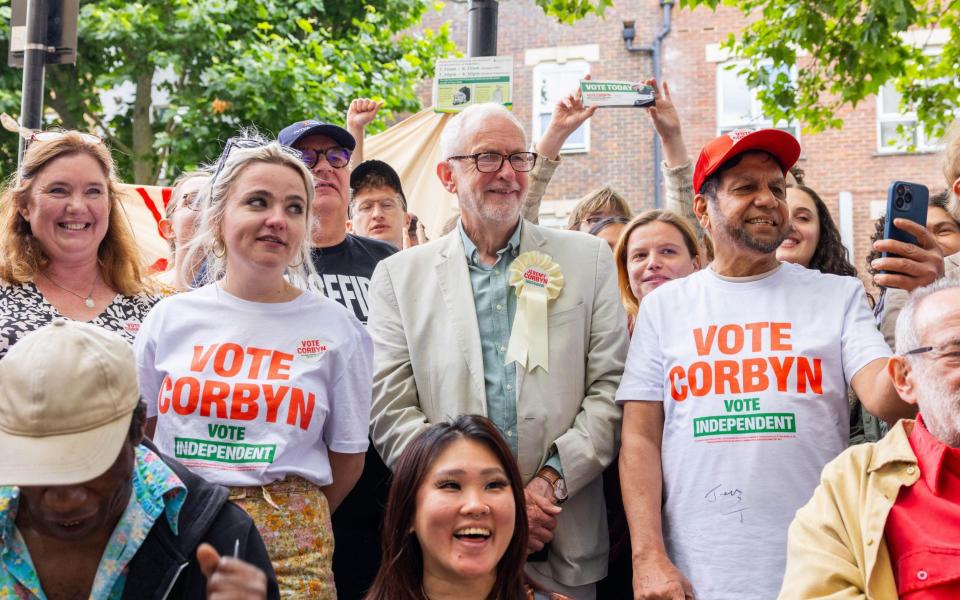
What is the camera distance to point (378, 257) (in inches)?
191

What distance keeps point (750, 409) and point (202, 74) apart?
1122cm

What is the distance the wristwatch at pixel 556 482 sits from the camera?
373 cm

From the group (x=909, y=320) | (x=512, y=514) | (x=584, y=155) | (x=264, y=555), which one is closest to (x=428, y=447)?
(x=512, y=514)

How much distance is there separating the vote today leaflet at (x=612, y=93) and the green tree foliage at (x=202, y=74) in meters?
8.75

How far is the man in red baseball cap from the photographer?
136 inches

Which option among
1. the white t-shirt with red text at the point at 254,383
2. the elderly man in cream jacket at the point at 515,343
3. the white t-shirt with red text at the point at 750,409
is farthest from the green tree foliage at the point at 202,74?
the white t-shirt with red text at the point at 750,409

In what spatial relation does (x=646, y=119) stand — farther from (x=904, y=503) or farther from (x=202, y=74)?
(x=904, y=503)

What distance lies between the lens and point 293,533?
131 inches

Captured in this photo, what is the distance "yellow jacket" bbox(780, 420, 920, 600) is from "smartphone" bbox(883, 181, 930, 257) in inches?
26.4

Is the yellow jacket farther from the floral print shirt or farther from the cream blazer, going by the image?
the floral print shirt

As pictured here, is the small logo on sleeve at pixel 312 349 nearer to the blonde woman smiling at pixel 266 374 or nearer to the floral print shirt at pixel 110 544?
the blonde woman smiling at pixel 266 374

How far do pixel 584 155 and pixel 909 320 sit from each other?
55.3ft

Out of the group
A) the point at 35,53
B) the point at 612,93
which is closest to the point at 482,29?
the point at 612,93

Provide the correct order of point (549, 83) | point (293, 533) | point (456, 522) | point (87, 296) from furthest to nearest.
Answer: point (549, 83)
point (87, 296)
point (456, 522)
point (293, 533)
